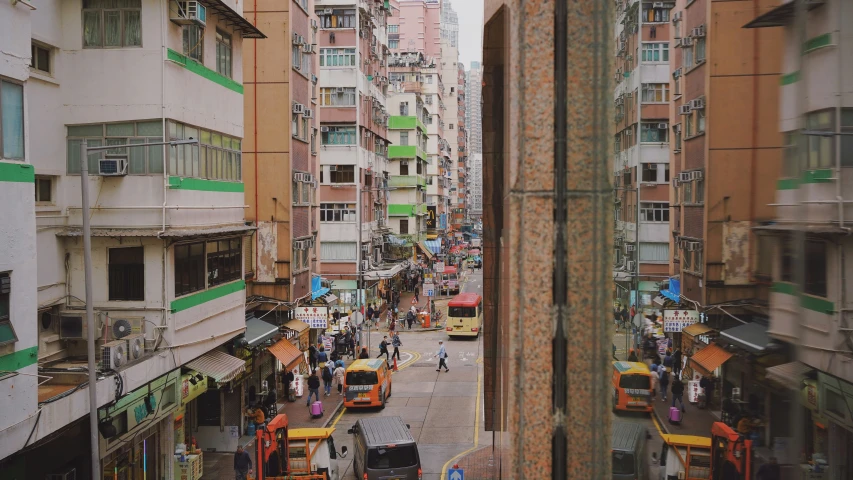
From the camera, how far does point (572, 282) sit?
4.30m

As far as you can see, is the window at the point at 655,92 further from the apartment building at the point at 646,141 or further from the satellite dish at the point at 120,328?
the satellite dish at the point at 120,328

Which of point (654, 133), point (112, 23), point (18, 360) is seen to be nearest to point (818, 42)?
point (654, 133)

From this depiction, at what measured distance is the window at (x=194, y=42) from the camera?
54.7 ft

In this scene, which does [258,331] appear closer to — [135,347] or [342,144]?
[135,347]

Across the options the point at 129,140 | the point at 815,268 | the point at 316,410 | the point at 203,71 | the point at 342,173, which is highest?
the point at 203,71

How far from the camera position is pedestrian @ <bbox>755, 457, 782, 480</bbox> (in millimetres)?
4016

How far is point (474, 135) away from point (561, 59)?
578 feet

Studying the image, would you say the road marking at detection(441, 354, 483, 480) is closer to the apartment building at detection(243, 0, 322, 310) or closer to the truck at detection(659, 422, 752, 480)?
the apartment building at detection(243, 0, 322, 310)

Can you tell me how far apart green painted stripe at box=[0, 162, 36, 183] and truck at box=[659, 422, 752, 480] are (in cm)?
946

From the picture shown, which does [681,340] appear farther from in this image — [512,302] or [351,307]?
[351,307]

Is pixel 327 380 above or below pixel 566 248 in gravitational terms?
below

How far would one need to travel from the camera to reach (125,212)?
15656mm

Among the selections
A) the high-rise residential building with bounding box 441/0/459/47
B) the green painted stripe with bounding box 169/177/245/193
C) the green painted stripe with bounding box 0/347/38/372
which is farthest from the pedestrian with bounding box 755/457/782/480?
the high-rise residential building with bounding box 441/0/459/47

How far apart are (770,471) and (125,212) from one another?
14135mm
